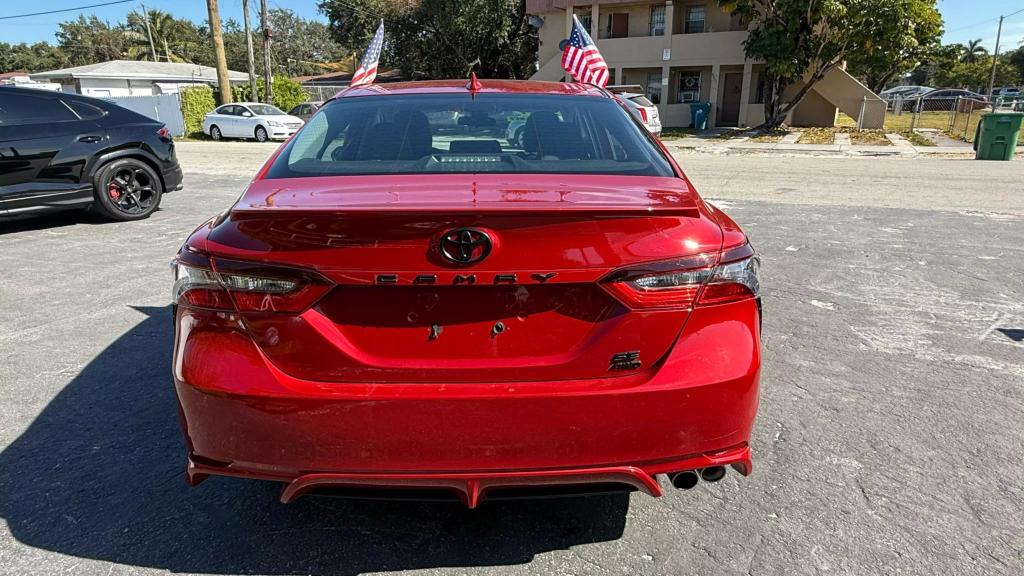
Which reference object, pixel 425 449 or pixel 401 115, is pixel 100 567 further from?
pixel 401 115

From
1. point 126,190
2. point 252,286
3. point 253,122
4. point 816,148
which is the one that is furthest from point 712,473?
point 253,122

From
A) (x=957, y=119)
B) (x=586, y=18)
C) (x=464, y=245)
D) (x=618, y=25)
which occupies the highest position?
(x=586, y=18)

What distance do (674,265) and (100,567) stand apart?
2176 millimetres

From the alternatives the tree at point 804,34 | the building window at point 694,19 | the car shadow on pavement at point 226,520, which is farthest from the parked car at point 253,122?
the car shadow on pavement at point 226,520

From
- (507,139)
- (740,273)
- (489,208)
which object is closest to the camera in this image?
(489,208)

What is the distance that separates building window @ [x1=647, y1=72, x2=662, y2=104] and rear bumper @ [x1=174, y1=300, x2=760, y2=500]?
1215 inches

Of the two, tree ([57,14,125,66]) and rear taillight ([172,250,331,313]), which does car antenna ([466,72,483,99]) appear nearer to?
rear taillight ([172,250,331,313])

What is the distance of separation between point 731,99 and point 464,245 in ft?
104

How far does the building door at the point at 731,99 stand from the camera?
98.9 ft

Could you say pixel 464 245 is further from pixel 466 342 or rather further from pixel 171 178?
pixel 171 178

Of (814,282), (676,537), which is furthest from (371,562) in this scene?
(814,282)

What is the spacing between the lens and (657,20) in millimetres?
31094

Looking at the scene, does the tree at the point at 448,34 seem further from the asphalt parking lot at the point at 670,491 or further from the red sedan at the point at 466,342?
the red sedan at the point at 466,342

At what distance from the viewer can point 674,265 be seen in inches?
78.8
